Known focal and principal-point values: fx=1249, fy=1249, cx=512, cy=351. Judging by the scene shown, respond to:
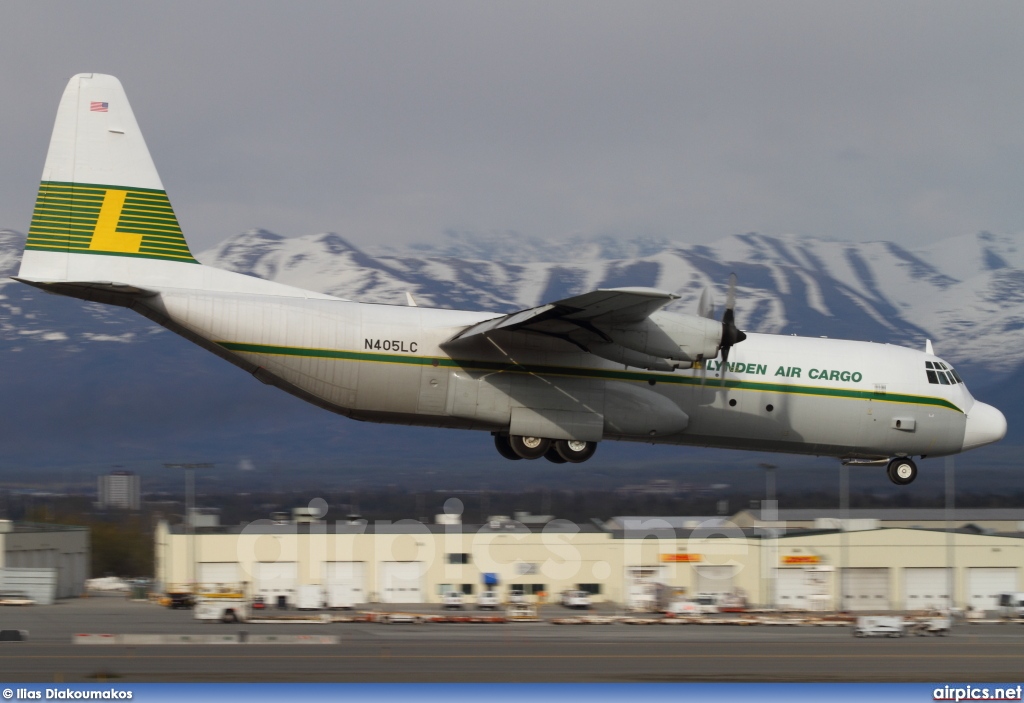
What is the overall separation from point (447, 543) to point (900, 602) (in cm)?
1461

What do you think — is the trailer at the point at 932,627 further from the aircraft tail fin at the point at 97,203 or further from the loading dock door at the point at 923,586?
the aircraft tail fin at the point at 97,203

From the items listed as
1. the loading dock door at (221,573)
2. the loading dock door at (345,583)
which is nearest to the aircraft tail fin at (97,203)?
the loading dock door at (345,583)

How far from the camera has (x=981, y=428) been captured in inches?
1056

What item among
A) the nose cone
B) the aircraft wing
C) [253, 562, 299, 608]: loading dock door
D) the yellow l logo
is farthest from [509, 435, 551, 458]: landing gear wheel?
[253, 562, 299, 608]: loading dock door

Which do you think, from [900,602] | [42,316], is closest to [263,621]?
[900,602]

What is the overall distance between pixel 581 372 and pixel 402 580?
680 inches

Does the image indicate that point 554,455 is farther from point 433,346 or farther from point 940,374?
point 940,374

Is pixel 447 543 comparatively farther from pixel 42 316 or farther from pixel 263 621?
pixel 42 316

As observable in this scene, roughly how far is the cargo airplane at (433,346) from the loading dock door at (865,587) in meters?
15.8

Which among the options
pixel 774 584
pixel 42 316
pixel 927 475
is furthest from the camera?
pixel 42 316

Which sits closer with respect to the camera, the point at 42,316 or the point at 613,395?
the point at 613,395

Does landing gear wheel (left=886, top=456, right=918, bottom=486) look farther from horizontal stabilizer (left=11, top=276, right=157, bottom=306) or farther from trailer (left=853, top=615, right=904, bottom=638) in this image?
horizontal stabilizer (left=11, top=276, right=157, bottom=306)

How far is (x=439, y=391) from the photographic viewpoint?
24.0 metres

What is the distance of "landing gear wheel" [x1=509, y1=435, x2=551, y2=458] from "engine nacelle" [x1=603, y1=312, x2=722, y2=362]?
2917mm
